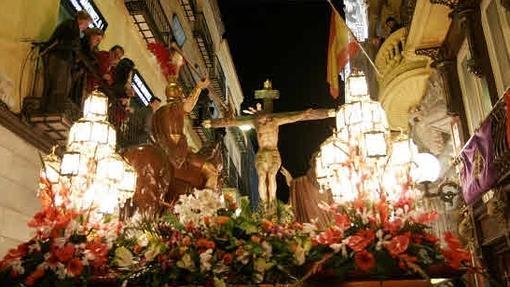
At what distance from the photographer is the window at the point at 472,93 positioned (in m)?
9.12

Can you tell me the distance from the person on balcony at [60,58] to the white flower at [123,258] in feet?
14.7

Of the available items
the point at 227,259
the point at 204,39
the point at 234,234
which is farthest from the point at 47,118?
the point at 204,39

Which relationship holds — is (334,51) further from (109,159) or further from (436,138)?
(109,159)

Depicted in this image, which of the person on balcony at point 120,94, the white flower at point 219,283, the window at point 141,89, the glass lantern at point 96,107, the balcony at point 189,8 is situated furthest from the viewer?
the balcony at point 189,8

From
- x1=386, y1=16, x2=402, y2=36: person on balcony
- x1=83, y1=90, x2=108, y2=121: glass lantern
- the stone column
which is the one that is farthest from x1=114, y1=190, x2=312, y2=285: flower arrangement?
Result: x1=386, y1=16, x2=402, y2=36: person on balcony

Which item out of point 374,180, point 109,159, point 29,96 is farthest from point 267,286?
point 29,96

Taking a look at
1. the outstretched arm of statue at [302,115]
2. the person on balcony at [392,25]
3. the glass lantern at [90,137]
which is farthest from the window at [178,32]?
the glass lantern at [90,137]

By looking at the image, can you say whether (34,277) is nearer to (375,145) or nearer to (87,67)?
(375,145)

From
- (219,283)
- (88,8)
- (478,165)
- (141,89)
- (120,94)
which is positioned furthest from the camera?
(141,89)

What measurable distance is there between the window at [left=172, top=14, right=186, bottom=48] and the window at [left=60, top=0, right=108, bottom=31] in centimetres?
565

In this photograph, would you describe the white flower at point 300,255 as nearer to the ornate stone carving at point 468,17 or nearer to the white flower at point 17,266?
the white flower at point 17,266

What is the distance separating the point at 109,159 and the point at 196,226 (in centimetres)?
186

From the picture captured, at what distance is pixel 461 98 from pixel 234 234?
7.85m

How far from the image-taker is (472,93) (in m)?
10.1
